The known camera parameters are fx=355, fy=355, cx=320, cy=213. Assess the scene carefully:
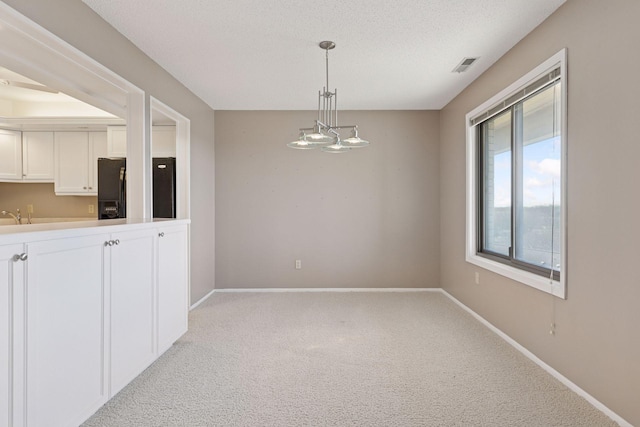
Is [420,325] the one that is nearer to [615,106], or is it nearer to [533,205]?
[533,205]

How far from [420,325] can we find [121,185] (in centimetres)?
367

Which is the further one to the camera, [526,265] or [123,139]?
[123,139]

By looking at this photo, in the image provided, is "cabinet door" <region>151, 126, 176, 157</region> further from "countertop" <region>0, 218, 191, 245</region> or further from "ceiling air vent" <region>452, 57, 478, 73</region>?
"ceiling air vent" <region>452, 57, 478, 73</region>

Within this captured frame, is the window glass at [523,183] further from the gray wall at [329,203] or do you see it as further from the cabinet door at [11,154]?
the cabinet door at [11,154]

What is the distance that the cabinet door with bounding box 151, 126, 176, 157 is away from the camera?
13.6 ft

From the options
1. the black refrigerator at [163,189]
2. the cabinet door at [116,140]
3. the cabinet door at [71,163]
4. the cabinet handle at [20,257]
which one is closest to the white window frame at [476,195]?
the cabinet handle at [20,257]

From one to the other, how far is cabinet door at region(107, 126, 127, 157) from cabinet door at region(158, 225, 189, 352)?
2.12 meters

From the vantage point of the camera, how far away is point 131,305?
92.1 inches

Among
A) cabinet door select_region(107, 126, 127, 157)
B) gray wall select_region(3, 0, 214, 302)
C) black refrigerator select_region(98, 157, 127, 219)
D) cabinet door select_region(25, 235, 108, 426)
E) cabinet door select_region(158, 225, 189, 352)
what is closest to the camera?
cabinet door select_region(25, 235, 108, 426)

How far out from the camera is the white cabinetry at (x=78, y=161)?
15.7 feet

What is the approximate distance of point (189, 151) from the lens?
4121mm

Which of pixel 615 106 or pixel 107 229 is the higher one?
pixel 615 106

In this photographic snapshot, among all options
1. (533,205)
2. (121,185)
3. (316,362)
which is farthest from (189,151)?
(533,205)

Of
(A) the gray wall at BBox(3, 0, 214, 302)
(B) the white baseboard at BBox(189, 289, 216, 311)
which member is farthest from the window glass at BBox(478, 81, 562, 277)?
(B) the white baseboard at BBox(189, 289, 216, 311)
